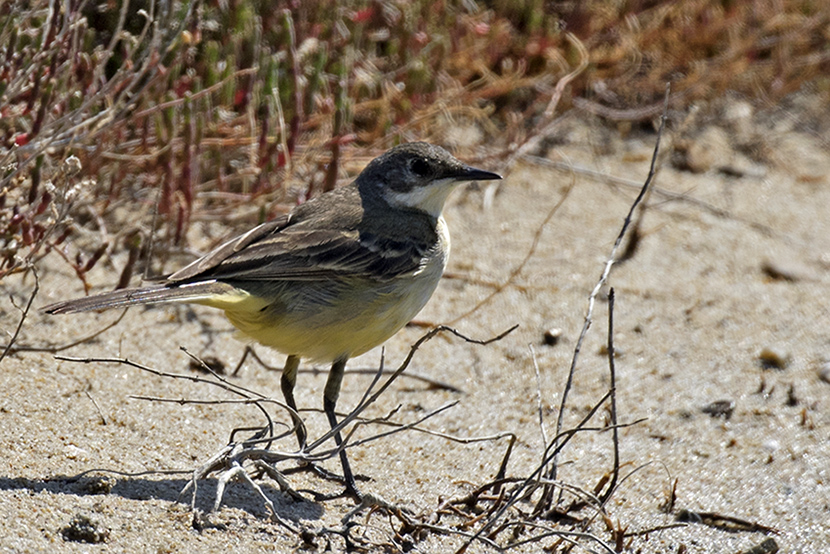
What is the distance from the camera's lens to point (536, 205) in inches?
315

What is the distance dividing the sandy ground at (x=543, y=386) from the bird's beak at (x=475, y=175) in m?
1.30

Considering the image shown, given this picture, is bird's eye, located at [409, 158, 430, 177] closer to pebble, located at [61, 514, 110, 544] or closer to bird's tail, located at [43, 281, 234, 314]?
bird's tail, located at [43, 281, 234, 314]

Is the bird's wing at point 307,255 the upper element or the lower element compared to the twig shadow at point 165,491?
upper

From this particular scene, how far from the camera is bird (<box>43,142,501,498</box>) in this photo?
15.2ft

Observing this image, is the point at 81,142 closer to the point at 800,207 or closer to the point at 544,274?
the point at 544,274

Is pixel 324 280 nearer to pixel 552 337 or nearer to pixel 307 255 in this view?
A: pixel 307 255

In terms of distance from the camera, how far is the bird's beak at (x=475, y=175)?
17.2ft

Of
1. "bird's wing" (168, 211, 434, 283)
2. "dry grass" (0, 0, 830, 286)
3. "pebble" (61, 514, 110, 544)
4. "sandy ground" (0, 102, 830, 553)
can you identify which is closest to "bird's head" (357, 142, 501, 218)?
"bird's wing" (168, 211, 434, 283)

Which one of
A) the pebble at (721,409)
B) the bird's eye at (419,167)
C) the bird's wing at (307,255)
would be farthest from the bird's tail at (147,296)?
the pebble at (721,409)

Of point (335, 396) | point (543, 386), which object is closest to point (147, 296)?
point (335, 396)

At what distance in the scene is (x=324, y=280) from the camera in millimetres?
4781

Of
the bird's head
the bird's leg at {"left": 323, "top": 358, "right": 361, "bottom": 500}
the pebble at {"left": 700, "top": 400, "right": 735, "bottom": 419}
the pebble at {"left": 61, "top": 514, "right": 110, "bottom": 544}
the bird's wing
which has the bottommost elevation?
the pebble at {"left": 61, "top": 514, "right": 110, "bottom": 544}

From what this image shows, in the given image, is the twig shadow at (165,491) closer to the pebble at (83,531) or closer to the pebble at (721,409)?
the pebble at (83,531)

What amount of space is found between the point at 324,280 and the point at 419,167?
0.97m
